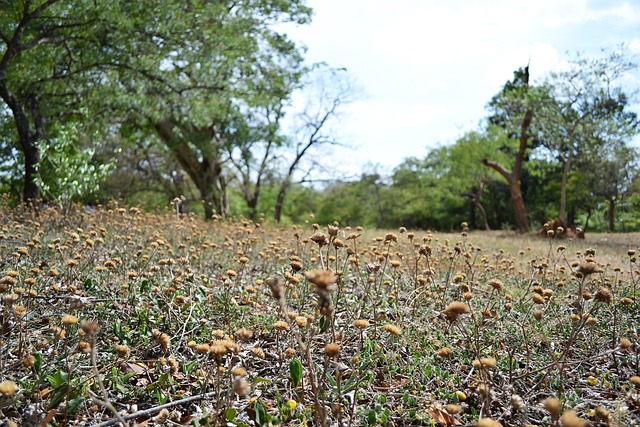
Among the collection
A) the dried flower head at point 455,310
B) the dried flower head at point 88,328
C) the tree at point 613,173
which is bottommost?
the dried flower head at point 88,328

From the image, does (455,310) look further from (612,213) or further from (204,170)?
(612,213)

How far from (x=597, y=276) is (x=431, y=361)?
10.0ft

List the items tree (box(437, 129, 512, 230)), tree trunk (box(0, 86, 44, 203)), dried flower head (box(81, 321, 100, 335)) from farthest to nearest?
tree (box(437, 129, 512, 230))
tree trunk (box(0, 86, 44, 203))
dried flower head (box(81, 321, 100, 335))

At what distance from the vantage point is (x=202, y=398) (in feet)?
5.88

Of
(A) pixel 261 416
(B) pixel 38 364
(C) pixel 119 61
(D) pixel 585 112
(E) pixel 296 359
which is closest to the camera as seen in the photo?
(A) pixel 261 416

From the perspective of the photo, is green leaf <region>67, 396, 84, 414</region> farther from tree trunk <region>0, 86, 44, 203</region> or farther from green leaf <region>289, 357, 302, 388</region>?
tree trunk <region>0, 86, 44, 203</region>

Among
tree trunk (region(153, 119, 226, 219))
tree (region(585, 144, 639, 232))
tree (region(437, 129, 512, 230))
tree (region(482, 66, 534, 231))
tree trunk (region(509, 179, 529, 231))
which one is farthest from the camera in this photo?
tree (region(437, 129, 512, 230))

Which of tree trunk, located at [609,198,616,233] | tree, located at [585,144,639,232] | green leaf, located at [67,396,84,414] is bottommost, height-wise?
green leaf, located at [67,396,84,414]

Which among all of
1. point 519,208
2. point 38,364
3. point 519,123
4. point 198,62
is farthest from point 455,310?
point 519,123

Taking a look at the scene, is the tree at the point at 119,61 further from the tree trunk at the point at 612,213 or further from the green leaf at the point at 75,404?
the tree trunk at the point at 612,213

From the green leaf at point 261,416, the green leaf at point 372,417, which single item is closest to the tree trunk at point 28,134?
the green leaf at point 261,416

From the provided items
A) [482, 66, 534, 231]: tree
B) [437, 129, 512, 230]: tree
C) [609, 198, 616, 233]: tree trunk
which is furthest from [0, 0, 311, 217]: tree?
[609, 198, 616, 233]: tree trunk

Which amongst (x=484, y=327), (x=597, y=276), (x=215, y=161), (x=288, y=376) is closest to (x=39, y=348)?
(x=288, y=376)

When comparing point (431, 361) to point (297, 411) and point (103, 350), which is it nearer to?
point (297, 411)
